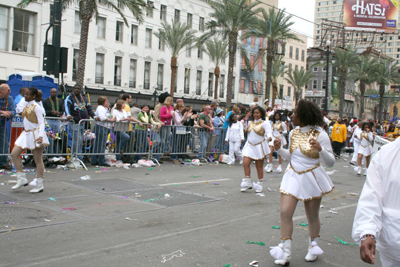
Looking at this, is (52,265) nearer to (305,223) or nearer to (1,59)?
(305,223)

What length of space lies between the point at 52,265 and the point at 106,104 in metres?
8.36

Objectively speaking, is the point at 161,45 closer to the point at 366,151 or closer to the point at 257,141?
the point at 366,151

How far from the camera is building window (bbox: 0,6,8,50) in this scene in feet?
96.2

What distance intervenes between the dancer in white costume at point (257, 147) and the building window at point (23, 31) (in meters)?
26.5

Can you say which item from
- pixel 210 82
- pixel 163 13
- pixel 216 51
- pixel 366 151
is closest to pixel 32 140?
pixel 366 151

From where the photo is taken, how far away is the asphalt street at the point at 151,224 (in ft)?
14.4

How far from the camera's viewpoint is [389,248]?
242 cm

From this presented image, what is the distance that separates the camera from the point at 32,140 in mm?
7363

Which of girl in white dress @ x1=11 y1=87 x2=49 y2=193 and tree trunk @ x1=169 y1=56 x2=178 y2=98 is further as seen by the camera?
tree trunk @ x1=169 y1=56 x2=178 y2=98

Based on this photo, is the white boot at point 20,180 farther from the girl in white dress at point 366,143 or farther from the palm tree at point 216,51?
the palm tree at point 216,51

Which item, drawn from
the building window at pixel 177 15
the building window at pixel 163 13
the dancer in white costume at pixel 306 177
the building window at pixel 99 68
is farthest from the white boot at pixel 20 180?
the building window at pixel 177 15

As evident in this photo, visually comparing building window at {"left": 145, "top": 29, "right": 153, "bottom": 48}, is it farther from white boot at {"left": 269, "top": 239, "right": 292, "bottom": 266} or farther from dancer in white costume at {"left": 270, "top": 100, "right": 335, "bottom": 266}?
white boot at {"left": 269, "top": 239, "right": 292, "bottom": 266}

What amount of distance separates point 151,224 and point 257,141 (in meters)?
3.77

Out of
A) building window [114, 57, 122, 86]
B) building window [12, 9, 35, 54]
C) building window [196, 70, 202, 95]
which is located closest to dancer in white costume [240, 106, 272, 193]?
building window [12, 9, 35, 54]
